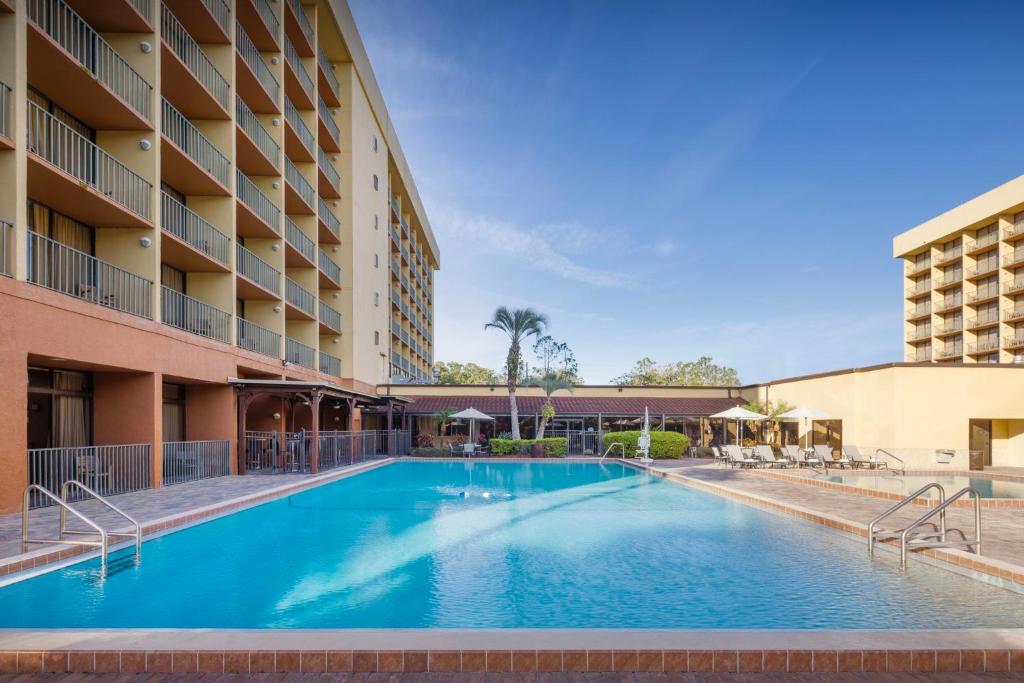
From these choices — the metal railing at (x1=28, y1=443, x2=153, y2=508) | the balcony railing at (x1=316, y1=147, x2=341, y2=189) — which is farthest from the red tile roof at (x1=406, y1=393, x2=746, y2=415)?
the metal railing at (x1=28, y1=443, x2=153, y2=508)

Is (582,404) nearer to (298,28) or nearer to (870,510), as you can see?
(298,28)

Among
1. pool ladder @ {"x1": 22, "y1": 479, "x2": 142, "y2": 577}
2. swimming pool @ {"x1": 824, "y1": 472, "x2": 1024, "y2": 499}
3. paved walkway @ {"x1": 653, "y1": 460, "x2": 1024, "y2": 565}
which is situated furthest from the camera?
swimming pool @ {"x1": 824, "y1": 472, "x2": 1024, "y2": 499}

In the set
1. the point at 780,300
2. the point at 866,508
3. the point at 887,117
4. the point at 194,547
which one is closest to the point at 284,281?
the point at 194,547

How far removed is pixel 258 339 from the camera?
21.7 m

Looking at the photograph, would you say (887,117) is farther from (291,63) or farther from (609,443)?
(291,63)

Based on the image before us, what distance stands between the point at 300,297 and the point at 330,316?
321 cm

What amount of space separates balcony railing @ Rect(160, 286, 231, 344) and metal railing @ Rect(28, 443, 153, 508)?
424cm

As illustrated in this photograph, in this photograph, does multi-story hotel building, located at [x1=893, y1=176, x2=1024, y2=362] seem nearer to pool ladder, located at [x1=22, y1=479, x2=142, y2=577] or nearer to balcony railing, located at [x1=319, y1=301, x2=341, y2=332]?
balcony railing, located at [x1=319, y1=301, x2=341, y2=332]

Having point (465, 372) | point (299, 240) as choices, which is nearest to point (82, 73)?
point (299, 240)

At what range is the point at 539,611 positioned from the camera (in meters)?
6.14

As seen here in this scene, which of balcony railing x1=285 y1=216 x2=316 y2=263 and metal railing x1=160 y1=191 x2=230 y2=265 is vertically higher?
balcony railing x1=285 y1=216 x2=316 y2=263

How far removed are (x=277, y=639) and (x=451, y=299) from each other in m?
64.8

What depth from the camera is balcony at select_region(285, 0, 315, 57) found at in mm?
23188

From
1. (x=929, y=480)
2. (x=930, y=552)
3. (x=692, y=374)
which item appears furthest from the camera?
(x=692, y=374)
